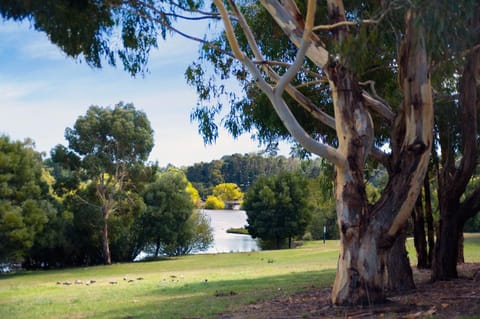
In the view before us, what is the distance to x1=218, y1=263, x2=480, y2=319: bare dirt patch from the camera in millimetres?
8336

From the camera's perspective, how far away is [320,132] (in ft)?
46.1

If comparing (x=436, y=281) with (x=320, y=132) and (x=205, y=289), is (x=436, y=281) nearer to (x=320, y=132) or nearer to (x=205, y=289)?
(x=320, y=132)

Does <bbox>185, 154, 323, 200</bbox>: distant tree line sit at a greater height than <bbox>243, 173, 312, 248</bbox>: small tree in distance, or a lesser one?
greater

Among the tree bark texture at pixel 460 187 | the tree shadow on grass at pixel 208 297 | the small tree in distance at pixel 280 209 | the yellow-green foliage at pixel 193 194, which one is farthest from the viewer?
the small tree in distance at pixel 280 209

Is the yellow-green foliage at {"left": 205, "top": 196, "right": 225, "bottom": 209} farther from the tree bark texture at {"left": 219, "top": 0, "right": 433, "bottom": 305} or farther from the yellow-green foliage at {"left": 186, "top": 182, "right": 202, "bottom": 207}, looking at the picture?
the tree bark texture at {"left": 219, "top": 0, "right": 433, "bottom": 305}

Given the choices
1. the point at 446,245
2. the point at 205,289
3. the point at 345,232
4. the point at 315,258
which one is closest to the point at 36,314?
the point at 205,289

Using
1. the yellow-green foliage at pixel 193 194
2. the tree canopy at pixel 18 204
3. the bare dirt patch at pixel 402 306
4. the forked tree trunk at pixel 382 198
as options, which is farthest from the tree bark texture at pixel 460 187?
the yellow-green foliage at pixel 193 194

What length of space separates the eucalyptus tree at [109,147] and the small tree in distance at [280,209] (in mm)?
13461

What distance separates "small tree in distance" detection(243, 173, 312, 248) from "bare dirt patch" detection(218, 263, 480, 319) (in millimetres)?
35458

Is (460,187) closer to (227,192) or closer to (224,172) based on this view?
(227,192)

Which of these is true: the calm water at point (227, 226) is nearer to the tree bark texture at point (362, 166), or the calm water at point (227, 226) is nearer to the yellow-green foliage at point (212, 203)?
the yellow-green foliage at point (212, 203)

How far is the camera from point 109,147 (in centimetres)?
3734

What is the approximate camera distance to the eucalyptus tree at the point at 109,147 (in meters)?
36.8

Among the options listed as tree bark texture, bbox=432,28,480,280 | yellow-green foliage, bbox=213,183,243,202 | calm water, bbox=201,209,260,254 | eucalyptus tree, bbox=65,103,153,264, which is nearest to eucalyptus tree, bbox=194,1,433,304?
tree bark texture, bbox=432,28,480,280
